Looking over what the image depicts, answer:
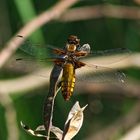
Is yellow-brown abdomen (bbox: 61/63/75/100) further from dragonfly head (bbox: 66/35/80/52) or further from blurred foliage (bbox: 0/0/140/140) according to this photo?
blurred foliage (bbox: 0/0/140/140)

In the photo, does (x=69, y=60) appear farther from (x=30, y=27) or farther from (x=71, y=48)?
(x=30, y=27)

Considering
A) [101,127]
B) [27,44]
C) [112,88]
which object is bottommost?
[101,127]

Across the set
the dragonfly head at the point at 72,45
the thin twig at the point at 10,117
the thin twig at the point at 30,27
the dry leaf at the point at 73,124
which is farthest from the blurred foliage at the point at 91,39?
the dry leaf at the point at 73,124

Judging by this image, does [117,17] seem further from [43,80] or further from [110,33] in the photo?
[43,80]

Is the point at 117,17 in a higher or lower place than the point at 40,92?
higher

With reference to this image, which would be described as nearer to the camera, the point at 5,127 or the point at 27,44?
the point at 27,44

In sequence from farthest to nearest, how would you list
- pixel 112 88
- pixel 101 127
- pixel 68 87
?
pixel 101 127
pixel 112 88
pixel 68 87

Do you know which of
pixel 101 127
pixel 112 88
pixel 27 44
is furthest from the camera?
pixel 101 127

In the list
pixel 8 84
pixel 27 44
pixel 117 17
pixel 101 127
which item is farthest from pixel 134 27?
pixel 27 44

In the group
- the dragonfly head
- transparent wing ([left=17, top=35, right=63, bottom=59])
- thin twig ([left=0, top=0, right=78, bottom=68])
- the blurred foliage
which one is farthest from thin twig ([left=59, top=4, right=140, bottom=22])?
the dragonfly head

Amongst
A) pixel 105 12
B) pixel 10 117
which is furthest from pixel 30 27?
pixel 105 12
